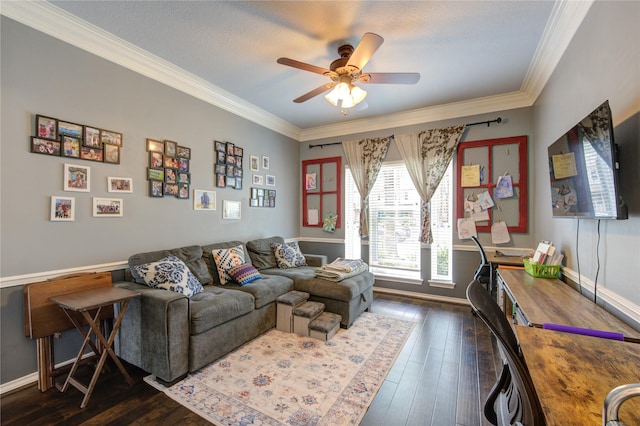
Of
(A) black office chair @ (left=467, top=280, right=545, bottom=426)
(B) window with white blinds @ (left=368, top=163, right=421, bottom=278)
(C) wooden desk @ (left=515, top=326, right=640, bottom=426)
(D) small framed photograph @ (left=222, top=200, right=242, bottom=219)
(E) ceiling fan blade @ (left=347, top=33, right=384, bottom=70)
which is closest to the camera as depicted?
(C) wooden desk @ (left=515, top=326, right=640, bottom=426)

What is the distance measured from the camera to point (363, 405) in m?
1.89

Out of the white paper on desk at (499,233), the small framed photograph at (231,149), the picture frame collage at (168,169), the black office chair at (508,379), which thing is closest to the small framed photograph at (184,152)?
the picture frame collage at (168,169)

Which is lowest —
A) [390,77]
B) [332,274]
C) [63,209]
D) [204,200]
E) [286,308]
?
[286,308]

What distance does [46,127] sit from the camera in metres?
2.18

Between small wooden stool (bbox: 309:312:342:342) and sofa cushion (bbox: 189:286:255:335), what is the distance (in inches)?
26.4

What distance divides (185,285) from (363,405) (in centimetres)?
177

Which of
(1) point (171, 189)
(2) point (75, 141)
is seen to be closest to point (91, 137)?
(2) point (75, 141)

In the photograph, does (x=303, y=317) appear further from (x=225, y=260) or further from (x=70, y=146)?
(x=70, y=146)

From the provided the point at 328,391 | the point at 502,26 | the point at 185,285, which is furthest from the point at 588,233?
the point at 185,285

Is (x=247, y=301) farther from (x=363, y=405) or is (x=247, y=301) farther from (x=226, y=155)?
(x=226, y=155)

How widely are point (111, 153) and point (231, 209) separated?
5.10ft

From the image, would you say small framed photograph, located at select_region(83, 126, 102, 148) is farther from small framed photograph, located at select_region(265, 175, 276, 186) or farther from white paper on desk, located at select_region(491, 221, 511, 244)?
white paper on desk, located at select_region(491, 221, 511, 244)

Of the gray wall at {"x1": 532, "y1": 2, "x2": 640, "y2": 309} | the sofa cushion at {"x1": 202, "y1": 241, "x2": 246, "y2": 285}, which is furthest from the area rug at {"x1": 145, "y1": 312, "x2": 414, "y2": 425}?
the gray wall at {"x1": 532, "y1": 2, "x2": 640, "y2": 309}

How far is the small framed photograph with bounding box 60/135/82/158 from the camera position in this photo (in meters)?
2.26
